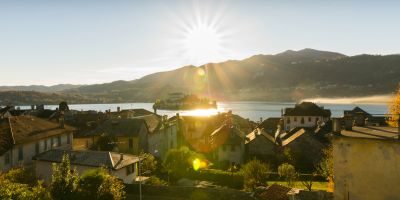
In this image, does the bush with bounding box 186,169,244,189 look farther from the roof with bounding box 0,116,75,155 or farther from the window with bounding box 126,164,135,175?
the roof with bounding box 0,116,75,155

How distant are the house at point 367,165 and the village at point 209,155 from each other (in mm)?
52

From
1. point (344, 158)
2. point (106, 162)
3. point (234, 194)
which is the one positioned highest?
point (344, 158)

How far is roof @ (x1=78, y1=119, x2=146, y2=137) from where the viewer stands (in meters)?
54.6

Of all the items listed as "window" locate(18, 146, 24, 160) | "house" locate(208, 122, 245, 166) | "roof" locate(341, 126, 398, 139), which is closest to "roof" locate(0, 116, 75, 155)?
"window" locate(18, 146, 24, 160)

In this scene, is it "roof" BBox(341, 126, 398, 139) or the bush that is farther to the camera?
the bush

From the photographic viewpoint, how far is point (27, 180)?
121 feet

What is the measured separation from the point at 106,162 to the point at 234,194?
13.3 m

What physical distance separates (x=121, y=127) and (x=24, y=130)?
14.3 m

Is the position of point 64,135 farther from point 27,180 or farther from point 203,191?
point 203,191

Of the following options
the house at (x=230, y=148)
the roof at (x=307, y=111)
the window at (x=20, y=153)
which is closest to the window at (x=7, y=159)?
the window at (x=20, y=153)

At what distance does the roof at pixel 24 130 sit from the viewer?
134ft

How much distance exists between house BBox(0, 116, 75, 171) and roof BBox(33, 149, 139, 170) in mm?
1983

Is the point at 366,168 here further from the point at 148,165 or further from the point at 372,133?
the point at 148,165

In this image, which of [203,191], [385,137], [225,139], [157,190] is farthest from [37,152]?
[385,137]
